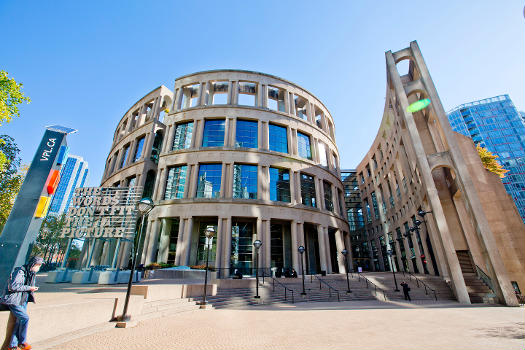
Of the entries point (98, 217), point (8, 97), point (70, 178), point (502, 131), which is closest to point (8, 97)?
point (8, 97)

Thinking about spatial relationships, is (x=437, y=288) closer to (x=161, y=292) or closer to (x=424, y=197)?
(x=424, y=197)

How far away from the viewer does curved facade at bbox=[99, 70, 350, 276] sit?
2470 cm

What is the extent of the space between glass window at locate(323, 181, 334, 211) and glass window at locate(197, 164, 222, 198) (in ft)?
49.6

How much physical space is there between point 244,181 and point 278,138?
816 cm

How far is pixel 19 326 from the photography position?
4.65 metres

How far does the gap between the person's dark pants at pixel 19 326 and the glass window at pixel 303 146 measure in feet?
95.2

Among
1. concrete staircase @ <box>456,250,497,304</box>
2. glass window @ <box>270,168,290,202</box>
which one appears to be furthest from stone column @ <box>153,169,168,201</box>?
concrete staircase @ <box>456,250,497,304</box>

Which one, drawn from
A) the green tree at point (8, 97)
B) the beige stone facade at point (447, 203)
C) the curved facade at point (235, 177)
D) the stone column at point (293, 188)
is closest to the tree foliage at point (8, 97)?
the green tree at point (8, 97)

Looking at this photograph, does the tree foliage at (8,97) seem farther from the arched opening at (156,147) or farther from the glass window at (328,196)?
the glass window at (328,196)

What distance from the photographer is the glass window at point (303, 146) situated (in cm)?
3162

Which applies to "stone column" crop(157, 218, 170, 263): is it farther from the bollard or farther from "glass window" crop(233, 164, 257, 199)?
the bollard

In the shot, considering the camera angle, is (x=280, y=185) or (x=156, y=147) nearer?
(x=280, y=185)

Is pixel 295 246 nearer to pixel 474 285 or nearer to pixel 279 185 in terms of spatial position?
pixel 279 185

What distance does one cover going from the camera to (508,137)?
80375mm
